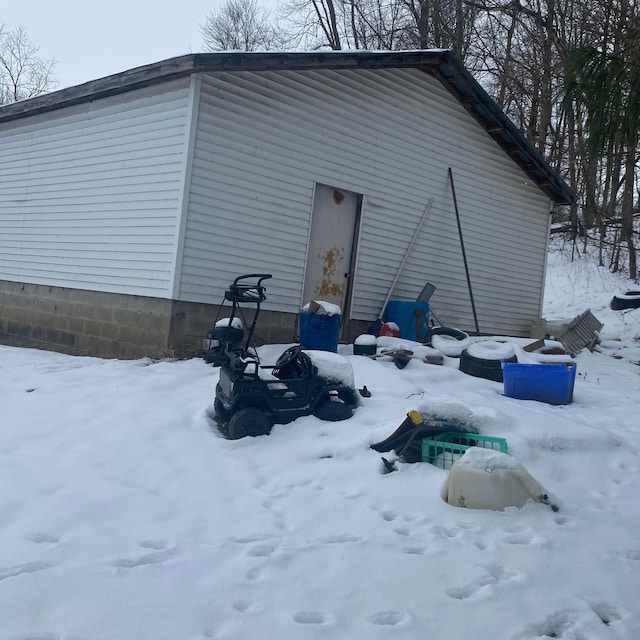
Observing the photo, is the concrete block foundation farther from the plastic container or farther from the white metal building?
the plastic container

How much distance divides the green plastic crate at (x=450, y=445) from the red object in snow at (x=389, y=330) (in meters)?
5.21

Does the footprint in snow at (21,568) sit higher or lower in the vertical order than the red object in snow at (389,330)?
lower

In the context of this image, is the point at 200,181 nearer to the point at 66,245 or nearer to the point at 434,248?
the point at 66,245

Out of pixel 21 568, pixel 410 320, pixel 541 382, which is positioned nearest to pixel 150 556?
pixel 21 568

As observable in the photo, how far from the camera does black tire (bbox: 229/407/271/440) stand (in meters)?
4.99

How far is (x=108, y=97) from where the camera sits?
9227 millimetres

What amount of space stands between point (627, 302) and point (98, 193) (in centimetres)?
1190

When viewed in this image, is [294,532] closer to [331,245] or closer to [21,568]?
[21,568]

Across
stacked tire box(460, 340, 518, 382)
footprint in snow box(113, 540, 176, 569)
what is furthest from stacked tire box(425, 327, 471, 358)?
footprint in snow box(113, 540, 176, 569)

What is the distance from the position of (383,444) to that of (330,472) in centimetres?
44

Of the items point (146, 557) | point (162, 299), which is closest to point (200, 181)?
point (162, 299)

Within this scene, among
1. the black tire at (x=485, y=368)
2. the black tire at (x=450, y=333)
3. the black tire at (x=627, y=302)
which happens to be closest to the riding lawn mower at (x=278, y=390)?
the black tire at (x=485, y=368)

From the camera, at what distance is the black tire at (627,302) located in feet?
47.9

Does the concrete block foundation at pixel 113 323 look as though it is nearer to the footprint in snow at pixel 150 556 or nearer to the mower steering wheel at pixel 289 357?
the mower steering wheel at pixel 289 357
